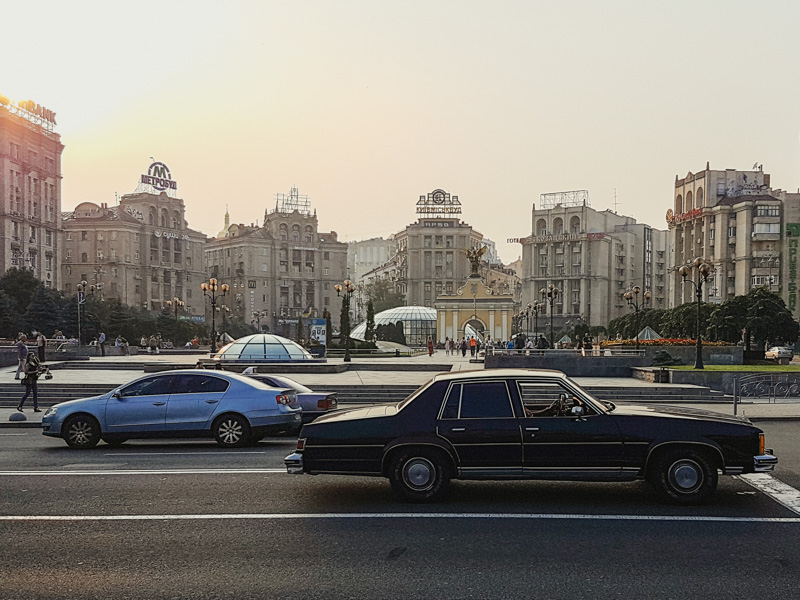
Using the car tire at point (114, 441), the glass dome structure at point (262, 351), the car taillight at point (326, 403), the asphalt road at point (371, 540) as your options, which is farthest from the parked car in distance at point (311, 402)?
the glass dome structure at point (262, 351)

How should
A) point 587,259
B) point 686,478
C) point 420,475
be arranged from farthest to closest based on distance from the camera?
1. point 587,259
2. point 420,475
3. point 686,478

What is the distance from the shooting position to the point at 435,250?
135625mm

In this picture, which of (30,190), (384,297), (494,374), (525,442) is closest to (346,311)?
(494,374)

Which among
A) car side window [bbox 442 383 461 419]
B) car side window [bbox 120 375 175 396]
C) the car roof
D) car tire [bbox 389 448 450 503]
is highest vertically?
the car roof

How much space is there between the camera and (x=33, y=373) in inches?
755

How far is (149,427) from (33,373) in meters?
7.97

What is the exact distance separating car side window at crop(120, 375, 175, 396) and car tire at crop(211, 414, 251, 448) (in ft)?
3.68

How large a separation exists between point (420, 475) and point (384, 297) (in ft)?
399

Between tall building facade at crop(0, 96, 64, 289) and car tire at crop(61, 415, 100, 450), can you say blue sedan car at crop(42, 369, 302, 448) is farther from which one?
tall building facade at crop(0, 96, 64, 289)

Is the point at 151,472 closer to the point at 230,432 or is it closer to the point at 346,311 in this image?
the point at 230,432

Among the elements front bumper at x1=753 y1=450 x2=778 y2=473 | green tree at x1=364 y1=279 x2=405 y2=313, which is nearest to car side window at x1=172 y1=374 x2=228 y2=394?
front bumper at x1=753 y1=450 x2=778 y2=473

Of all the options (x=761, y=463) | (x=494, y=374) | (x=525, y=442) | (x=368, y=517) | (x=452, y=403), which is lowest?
(x=368, y=517)

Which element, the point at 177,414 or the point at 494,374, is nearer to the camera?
the point at 494,374

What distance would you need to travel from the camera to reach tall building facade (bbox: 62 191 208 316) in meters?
114
